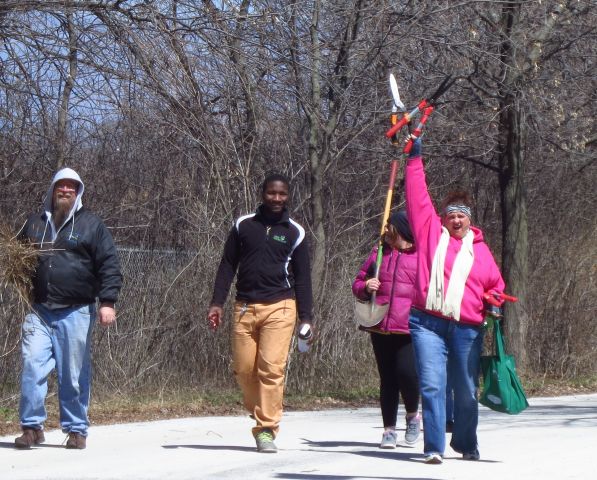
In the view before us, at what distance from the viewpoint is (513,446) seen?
8.81 m

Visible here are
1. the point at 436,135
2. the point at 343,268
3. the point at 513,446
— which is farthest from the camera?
the point at 436,135

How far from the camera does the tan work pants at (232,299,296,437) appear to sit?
26.7 feet

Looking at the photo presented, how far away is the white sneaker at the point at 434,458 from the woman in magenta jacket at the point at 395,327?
0.99 meters

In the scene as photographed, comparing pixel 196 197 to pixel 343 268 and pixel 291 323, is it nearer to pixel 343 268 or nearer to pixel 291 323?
pixel 343 268

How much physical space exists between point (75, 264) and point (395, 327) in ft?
7.67

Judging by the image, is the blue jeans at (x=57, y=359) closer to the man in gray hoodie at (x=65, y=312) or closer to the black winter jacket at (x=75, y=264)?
the man in gray hoodie at (x=65, y=312)

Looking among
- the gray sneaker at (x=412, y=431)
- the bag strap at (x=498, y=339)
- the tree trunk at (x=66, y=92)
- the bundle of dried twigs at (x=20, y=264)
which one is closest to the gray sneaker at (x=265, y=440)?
the gray sneaker at (x=412, y=431)

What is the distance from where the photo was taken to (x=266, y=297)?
820 cm

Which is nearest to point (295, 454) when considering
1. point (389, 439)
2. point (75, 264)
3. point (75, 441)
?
point (389, 439)

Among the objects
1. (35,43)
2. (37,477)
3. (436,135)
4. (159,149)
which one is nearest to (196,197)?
(159,149)

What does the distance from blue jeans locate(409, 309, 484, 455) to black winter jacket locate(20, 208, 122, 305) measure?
2.17 metres

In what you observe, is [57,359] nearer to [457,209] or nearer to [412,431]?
[412,431]

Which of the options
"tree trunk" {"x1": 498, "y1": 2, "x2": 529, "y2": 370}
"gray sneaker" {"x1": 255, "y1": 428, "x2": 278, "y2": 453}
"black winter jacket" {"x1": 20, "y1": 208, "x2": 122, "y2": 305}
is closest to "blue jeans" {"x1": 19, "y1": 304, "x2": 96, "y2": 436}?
"black winter jacket" {"x1": 20, "y1": 208, "x2": 122, "y2": 305}

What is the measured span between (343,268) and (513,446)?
17.5ft
